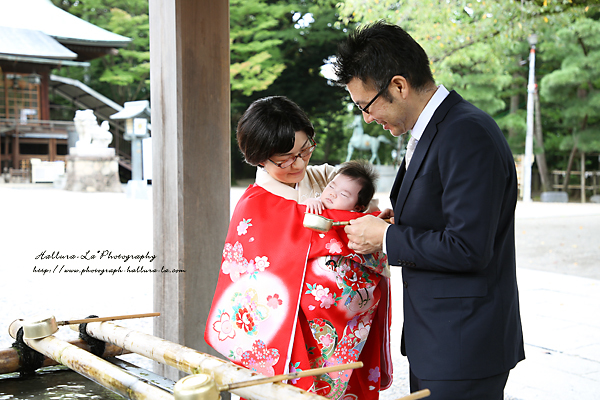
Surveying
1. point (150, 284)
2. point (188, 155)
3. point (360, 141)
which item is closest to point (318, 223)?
point (188, 155)

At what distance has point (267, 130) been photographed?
1800mm

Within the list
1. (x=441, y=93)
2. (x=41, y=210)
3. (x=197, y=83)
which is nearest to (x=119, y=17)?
(x=41, y=210)

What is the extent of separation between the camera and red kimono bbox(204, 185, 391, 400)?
1677 millimetres

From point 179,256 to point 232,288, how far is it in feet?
2.09

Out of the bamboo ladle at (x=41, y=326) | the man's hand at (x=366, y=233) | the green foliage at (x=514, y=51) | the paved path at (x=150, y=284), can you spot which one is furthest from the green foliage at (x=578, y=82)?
the bamboo ladle at (x=41, y=326)

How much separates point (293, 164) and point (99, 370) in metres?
0.89

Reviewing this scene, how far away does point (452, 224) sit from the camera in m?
Result: 1.32

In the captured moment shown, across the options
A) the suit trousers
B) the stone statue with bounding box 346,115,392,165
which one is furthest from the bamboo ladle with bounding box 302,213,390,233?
the stone statue with bounding box 346,115,392,165

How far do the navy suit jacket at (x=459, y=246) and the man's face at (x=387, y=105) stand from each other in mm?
87

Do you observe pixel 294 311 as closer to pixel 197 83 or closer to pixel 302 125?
pixel 302 125

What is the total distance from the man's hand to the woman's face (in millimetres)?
407

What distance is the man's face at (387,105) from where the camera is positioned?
1.46m

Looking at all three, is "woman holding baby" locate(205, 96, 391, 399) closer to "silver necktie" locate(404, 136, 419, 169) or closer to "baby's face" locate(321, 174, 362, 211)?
"baby's face" locate(321, 174, 362, 211)

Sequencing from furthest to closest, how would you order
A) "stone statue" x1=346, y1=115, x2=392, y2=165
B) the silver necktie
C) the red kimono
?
"stone statue" x1=346, y1=115, x2=392, y2=165 → the red kimono → the silver necktie
